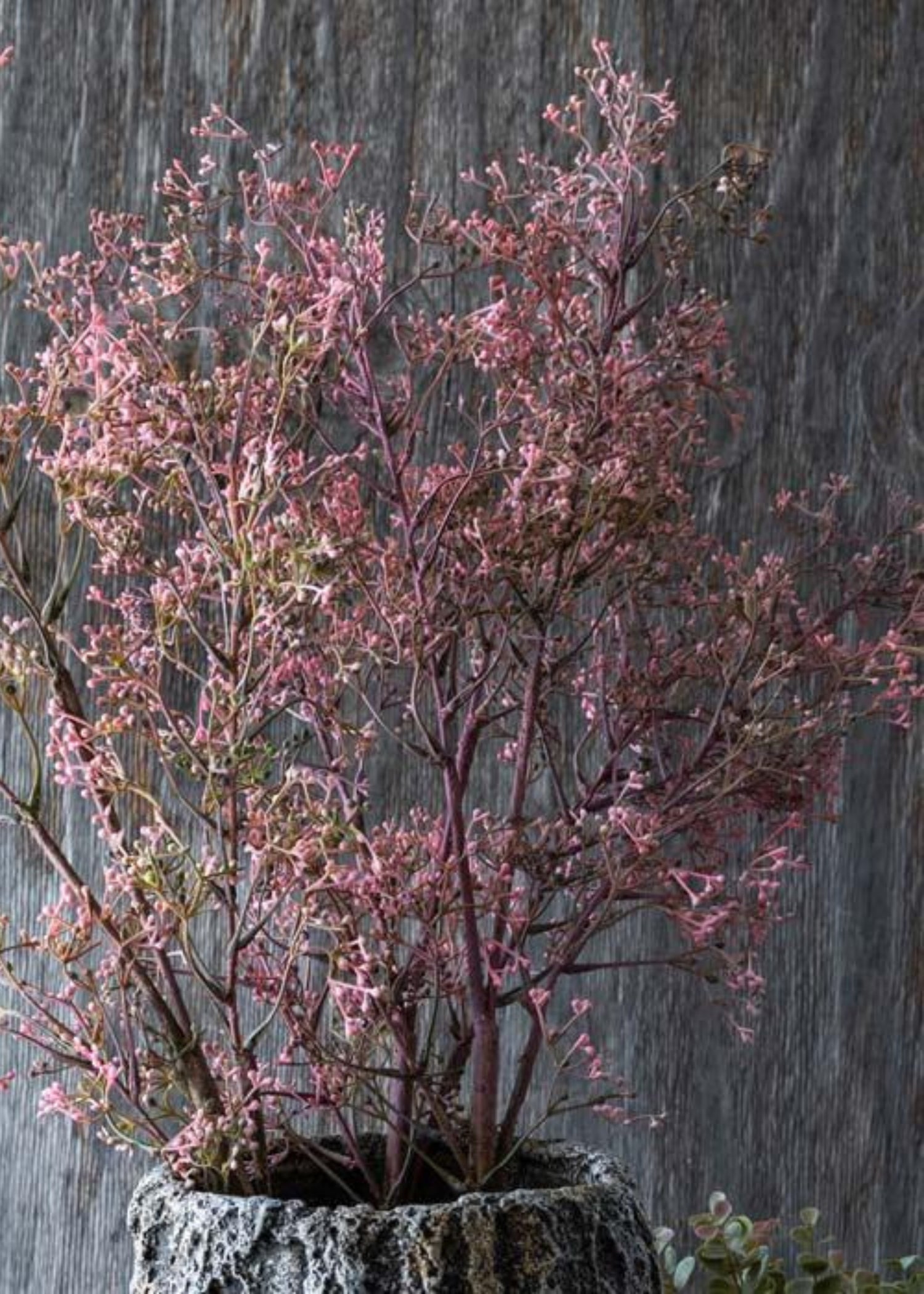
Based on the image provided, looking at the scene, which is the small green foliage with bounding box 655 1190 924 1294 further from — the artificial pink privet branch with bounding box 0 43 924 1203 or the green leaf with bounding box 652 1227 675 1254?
the artificial pink privet branch with bounding box 0 43 924 1203

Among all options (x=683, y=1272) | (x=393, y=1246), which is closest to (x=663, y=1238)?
(x=683, y=1272)

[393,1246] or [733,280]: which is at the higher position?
[733,280]

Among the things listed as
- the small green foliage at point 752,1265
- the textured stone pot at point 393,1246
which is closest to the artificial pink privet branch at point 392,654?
the textured stone pot at point 393,1246

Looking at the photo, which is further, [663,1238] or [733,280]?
[733,280]

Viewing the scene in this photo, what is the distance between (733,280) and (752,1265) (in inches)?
26.6

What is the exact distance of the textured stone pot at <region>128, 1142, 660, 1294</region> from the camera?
0.76m

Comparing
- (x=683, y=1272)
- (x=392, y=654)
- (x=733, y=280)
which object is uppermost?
(x=733, y=280)

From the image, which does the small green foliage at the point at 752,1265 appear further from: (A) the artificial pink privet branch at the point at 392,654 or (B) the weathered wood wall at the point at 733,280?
(A) the artificial pink privet branch at the point at 392,654

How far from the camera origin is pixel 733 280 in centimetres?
127

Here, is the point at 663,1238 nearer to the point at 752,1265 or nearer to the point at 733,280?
the point at 752,1265

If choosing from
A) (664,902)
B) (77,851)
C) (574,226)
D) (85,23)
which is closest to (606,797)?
(664,902)

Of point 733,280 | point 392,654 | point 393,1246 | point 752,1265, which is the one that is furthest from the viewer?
point 733,280

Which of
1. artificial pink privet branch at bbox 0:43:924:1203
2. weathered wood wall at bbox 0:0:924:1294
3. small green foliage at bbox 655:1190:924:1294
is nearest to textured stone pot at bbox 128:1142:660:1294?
artificial pink privet branch at bbox 0:43:924:1203

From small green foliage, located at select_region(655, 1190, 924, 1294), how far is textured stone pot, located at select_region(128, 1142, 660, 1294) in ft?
0.83
